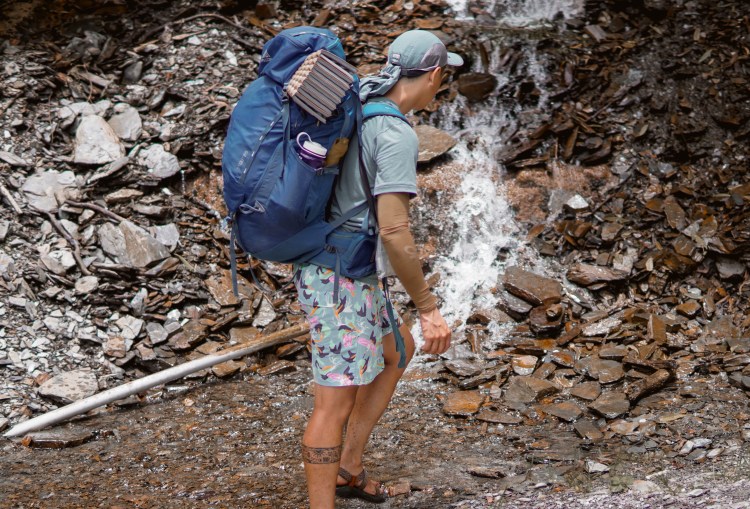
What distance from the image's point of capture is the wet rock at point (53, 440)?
15.2 feet

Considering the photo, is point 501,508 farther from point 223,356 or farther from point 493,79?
point 493,79

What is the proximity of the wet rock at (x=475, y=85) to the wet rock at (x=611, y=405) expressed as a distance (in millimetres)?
4280

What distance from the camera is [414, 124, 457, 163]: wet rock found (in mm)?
7566

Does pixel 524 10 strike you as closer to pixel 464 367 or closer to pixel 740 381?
pixel 464 367

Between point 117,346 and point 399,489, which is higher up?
point 399,489

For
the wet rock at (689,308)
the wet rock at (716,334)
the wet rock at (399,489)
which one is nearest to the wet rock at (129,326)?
the wet rock at (399,489)

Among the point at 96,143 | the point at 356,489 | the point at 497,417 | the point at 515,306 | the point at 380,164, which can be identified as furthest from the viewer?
the point at 96,143

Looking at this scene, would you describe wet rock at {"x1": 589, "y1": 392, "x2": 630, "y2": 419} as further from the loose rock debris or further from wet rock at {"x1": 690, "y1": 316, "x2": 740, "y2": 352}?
wet rock at {"x1": 690, "y1": 316, "x2": 740, "y2": 352}

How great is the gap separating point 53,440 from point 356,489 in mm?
2162

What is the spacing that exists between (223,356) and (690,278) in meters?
4.09

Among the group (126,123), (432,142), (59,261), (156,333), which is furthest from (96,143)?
(432,142)

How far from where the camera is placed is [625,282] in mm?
6648

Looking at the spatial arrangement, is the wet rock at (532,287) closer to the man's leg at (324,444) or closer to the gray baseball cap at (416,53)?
the man's leg at (324,444)

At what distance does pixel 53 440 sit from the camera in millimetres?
4625
